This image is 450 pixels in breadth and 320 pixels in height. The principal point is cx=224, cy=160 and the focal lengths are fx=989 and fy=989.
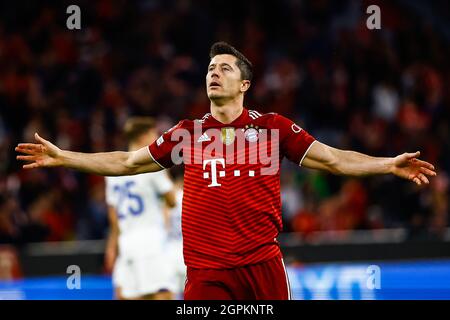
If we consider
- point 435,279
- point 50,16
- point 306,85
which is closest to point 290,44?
point 306,85

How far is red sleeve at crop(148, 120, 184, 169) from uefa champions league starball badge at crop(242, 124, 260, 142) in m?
0.42

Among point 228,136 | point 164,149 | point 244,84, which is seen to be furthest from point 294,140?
point 164,149

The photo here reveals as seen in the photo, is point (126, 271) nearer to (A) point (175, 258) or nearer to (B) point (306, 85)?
Answer: (A) point (175, 258)

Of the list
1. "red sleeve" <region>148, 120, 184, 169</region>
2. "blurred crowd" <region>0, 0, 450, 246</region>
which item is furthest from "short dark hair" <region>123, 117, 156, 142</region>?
"blurred crowd" <region>0, 0, 450, 246</region>

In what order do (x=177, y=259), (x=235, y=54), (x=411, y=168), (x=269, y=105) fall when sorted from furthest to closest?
(x=269, y=105), (x=177, y=259), (x=235, y=54), (x=411, y=168)

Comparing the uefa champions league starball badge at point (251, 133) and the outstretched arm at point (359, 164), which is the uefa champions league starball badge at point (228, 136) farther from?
the outstretched arm at point (359, 164)

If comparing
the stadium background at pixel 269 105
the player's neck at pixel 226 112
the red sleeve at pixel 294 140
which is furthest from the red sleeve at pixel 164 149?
the stadium background at pixel 269 105

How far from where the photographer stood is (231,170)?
5.99m

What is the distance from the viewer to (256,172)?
6000 mm

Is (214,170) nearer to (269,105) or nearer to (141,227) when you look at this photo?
(141,227)

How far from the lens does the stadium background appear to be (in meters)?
13.0

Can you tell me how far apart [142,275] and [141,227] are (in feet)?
1.42

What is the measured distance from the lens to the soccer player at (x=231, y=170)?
5938 millimetres

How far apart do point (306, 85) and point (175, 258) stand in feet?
21.3
